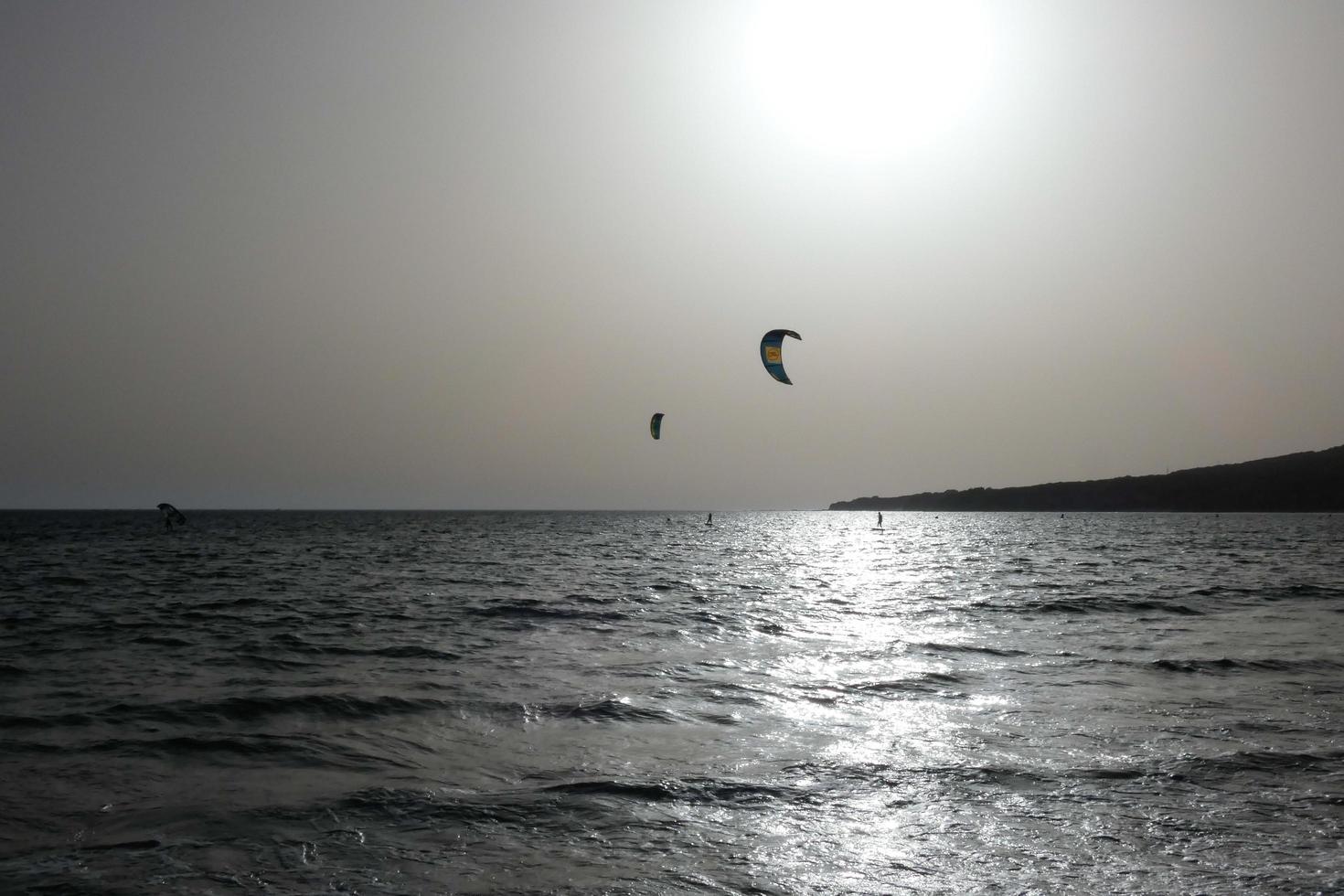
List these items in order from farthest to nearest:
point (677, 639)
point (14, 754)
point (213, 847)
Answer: point (677, 639)
point (14, 754)
point (213, 847)

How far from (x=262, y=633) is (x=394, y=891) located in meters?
14.8

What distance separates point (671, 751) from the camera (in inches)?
382

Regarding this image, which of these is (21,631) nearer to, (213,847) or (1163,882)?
(213,847)

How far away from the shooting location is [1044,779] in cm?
849

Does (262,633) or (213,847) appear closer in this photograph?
(213,847)

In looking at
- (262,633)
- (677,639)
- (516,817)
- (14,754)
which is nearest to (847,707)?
(516,817)

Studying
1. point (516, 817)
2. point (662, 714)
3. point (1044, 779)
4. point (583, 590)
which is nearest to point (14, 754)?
point (516, 817)

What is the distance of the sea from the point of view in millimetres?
6477

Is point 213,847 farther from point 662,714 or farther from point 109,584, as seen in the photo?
point 109,584

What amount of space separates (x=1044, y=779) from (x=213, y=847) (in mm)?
6937

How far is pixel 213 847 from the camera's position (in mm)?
6914

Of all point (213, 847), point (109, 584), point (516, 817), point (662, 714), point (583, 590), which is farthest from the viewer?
point (109, 584)

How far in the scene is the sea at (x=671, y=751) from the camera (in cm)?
648

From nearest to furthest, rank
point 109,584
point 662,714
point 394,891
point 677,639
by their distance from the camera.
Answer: point 394,891, point 662,714, point 677,639, point 109,584
